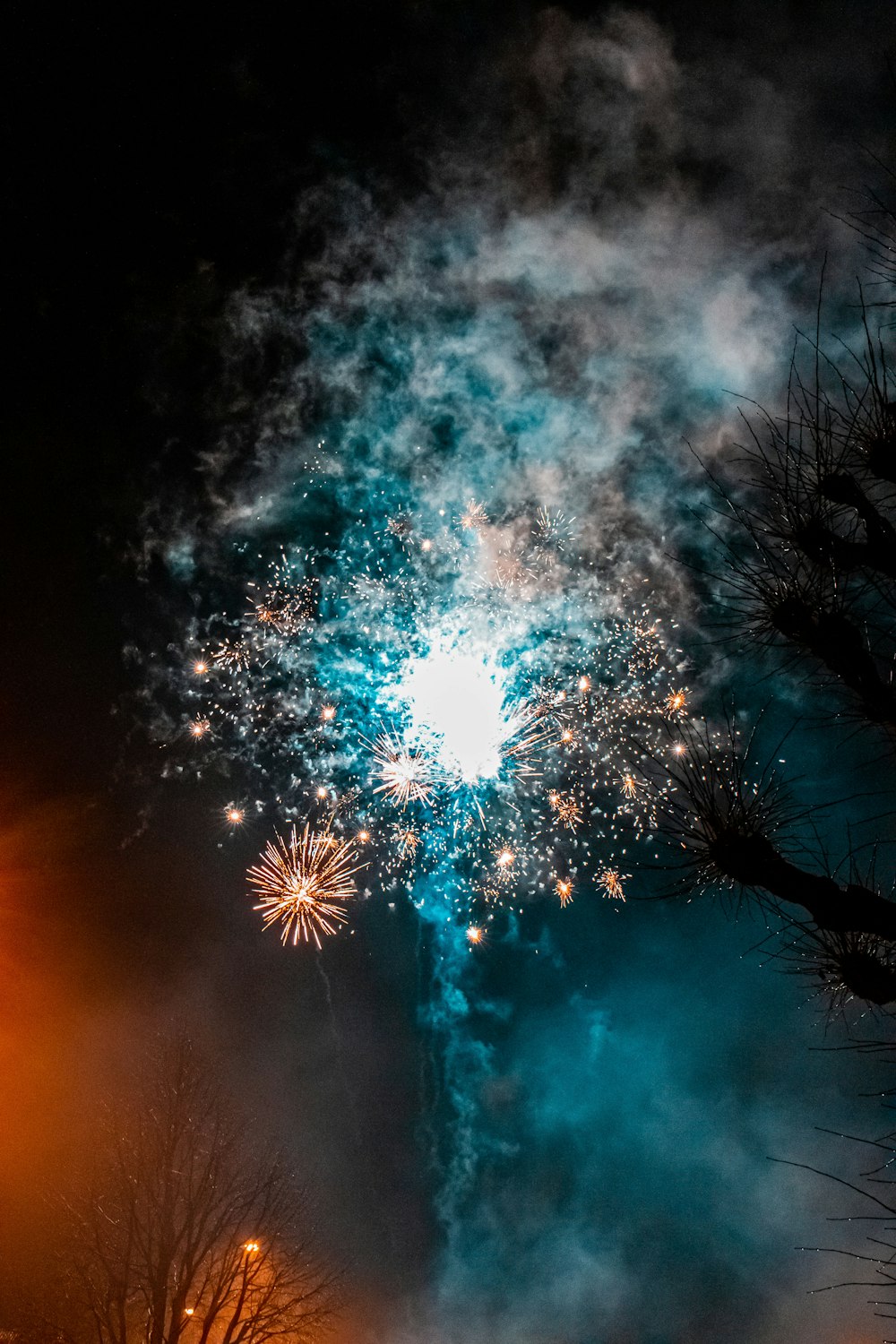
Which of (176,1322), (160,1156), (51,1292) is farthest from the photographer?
(51,1292)

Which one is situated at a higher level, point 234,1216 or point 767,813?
point 767,813

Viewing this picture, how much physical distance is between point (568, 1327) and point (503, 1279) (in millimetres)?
3779

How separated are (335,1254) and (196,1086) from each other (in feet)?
67.7

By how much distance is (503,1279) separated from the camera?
34.9 m

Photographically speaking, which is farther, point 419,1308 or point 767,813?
point 419,1308

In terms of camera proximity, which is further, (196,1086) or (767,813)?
(196,1086)

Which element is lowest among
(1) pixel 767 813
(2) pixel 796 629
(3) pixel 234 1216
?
→ (3) pixel 234 1216

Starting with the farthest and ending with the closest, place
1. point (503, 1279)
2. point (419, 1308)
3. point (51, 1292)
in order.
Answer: point (503, 1279), point (419, 1308), point (51, 1292)

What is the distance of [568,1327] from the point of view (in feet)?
107

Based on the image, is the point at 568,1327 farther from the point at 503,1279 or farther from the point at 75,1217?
the point at 75,1217

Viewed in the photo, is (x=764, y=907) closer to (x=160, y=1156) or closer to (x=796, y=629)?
(x=796, y=629)

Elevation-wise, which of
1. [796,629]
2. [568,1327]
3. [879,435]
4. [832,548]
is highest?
[879,435]

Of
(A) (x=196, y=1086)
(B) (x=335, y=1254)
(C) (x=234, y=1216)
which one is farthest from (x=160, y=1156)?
(B) (x=335, y=1254)

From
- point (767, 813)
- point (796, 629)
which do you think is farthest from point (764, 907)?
point (796, 629)
